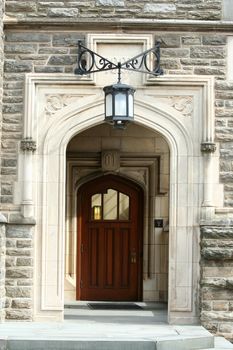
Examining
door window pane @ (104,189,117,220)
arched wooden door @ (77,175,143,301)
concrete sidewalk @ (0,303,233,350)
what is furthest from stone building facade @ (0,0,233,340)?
door window pane @ (104,189,117,220)

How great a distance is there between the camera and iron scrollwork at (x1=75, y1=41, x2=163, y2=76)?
1208cm

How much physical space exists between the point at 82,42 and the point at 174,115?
1716 millimetres

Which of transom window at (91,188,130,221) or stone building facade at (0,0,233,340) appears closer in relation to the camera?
stone building facade at (0,0,233,340)

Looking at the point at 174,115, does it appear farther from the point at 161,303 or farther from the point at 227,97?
the point at 161,303

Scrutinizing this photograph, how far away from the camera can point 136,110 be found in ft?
40.4

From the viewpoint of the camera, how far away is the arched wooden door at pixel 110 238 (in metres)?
15.0

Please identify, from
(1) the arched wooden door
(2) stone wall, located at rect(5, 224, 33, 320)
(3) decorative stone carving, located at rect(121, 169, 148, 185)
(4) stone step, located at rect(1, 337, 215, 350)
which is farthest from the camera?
(1) the arched wooden door

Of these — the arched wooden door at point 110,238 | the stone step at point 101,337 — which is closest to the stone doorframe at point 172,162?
the stone step at point 101,337

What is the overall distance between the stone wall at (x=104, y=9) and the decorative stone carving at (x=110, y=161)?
3075mm

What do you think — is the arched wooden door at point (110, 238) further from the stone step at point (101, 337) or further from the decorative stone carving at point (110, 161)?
the stone step at point (101, 337)

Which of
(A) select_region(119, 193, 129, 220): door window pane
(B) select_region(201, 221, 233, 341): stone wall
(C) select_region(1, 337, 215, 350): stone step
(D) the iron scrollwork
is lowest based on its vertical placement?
(C) select_region(1, 337, 215, 350): stone step

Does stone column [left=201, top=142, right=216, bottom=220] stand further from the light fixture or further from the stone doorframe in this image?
the light fixture

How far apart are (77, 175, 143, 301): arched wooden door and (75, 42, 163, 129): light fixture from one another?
3243 mm

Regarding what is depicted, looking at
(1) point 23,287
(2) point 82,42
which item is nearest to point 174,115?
(2) point 82,42
